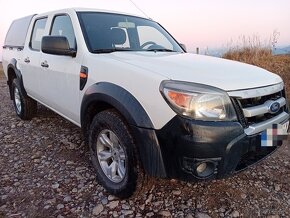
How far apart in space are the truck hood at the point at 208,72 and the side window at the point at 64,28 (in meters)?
0.65

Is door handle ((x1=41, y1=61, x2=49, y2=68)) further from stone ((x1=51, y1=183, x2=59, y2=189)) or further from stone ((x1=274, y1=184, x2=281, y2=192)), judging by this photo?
stone ((x1=274, y1=184, x2=281, y2=192))

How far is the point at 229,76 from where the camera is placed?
2.22 meters

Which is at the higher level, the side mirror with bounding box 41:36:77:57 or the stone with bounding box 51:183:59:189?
the side mirror with bounding box 41:36:77:57

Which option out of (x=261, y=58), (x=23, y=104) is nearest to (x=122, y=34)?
(x=23, y=104)

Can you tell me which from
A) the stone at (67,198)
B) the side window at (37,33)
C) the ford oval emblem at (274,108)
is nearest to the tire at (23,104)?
the side window at (37,33)

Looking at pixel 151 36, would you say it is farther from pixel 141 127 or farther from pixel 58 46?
pixel 141 127

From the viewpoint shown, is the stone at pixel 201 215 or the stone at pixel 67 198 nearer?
the stone at pixel 201 215

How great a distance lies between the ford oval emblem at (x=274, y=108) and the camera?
7.38 ft

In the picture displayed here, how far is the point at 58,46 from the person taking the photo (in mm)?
2820

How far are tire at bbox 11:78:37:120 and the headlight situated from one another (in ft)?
11.1

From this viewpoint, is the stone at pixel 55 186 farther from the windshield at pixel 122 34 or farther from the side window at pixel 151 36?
the side window at pixel 151 36

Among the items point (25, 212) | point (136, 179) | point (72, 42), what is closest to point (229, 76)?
point (136, 179)

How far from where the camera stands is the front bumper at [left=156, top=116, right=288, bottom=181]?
1929 millimetres

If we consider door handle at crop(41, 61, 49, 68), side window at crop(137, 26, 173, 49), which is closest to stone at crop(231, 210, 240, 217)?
side window at crop(137, 26, 173, 49)
